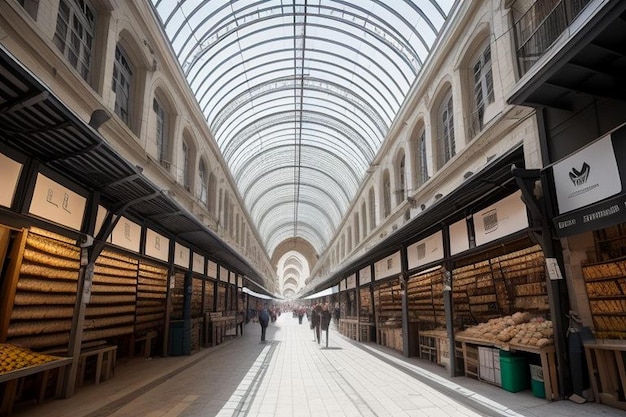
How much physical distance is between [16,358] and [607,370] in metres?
7.86

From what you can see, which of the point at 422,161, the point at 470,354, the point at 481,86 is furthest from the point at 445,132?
the point at 470,354

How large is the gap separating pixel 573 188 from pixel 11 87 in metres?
7.12

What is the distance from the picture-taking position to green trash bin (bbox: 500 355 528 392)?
22.1 feet

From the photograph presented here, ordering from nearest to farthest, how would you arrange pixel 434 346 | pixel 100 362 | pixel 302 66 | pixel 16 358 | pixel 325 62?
pixel 16 358 < pixel 100 362 < pixel 434 346 < pixel 325 62 < pixel 302 66

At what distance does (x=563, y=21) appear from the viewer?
6883 millimetres

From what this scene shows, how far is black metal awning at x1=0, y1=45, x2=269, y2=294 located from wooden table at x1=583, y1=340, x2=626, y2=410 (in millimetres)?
7235

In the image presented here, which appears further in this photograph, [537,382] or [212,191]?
[212,191]

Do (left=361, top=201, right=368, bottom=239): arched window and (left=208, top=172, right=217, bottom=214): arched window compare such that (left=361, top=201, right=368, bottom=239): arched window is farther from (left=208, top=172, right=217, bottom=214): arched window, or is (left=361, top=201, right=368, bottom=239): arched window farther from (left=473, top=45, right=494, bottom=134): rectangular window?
(left=473, top=45, right=494, bottom=134): rectangular window

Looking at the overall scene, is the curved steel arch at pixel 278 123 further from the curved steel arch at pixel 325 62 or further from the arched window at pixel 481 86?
the arched window at pixel 481 86

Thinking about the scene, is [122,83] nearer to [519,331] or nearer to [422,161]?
[422,161]

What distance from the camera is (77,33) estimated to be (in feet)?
30.1

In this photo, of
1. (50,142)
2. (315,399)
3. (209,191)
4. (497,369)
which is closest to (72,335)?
(50,142)

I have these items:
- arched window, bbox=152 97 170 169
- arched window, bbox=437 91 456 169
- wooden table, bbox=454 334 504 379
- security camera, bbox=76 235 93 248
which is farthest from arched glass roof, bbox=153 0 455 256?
wooden table, bbox=454 334 504 379

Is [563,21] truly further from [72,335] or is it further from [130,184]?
[72,335]
